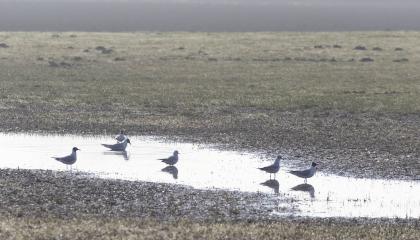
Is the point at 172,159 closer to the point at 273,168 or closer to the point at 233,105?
the point at 273,168

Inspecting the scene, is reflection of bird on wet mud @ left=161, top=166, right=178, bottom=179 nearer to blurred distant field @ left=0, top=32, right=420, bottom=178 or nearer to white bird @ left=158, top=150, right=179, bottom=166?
white bird @ left=158, top=150, right=179, bottom=166

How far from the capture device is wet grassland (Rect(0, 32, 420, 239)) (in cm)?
1942

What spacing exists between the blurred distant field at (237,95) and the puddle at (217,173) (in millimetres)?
1530

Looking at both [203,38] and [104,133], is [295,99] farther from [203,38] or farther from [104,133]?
[203,38]

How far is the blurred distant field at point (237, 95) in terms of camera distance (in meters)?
31.2

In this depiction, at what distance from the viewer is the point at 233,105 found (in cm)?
3919

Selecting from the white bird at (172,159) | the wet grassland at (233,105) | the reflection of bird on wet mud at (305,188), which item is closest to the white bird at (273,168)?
the reflection of bird on wet mud at (305,188)

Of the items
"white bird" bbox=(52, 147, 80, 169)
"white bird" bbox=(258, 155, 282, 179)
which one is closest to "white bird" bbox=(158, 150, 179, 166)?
"white bird" bbox=(52, 147, 80, 169)

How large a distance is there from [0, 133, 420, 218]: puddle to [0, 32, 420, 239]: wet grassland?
1.23 meters

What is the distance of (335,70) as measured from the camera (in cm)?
5397

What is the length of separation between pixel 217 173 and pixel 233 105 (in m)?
13.7

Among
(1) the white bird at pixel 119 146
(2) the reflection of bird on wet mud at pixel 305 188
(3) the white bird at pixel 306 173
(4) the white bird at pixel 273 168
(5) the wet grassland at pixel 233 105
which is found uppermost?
(5) the wet grassland at pixel 233 105

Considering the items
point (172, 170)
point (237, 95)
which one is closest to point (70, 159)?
point (172, 170)

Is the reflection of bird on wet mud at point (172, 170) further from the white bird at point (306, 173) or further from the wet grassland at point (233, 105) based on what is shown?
the white bird at point (306, 173)
